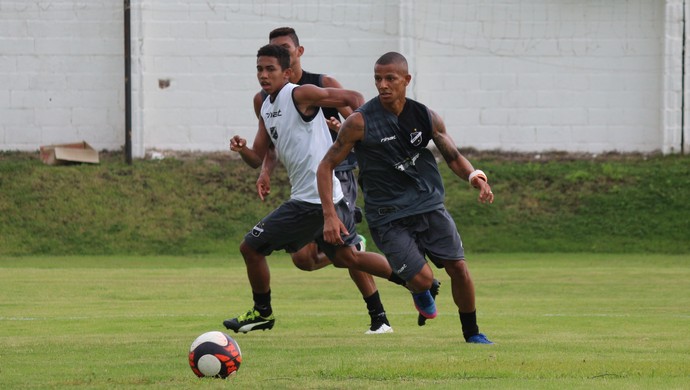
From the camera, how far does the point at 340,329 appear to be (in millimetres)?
11094

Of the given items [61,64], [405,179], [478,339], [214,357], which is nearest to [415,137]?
[405,179]

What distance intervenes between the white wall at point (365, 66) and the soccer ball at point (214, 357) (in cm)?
1922

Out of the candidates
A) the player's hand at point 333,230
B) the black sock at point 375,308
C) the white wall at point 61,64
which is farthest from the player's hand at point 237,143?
the white wall at point 61,64

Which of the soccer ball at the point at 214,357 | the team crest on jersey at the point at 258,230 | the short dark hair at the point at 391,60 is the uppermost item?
the short dark hair at the point at 391,60

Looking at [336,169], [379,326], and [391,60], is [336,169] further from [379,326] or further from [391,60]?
[391,60]

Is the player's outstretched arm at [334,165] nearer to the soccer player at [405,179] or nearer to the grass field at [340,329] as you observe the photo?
the soccer player at [405,179]

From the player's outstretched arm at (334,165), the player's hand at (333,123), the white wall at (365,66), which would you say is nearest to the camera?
the player's outstretched arm at (334,165)

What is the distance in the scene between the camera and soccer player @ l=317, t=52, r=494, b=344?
9.42 metres

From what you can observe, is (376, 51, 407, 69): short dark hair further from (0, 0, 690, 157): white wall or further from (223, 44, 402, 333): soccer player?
(0, 0, 690, 157): white wall

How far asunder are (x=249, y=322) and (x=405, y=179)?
6.63 feet

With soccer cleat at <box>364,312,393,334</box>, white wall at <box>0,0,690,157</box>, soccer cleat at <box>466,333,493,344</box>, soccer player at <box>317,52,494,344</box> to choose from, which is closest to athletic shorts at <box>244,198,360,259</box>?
soccer cleat at <box>364,312,393,334</box>

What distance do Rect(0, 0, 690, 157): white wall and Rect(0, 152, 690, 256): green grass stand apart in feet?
1.93

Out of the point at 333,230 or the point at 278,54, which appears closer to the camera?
the point at 333,230

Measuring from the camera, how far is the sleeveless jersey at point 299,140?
1056 centimetres
